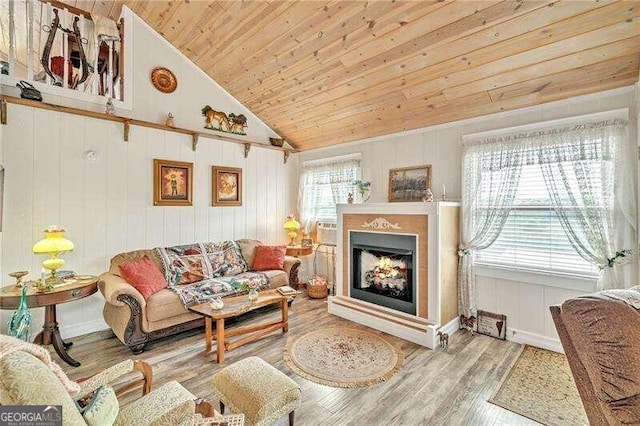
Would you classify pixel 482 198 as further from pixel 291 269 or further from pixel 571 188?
pixel 291 269

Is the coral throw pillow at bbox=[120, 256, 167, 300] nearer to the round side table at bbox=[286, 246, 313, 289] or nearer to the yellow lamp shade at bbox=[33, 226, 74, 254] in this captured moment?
the yellow lamp shade at bbox=[33, 226, 74, 254]

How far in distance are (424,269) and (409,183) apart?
50.3 inches

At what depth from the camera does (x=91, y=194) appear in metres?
3.38

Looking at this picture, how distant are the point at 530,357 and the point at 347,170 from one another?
129 inches

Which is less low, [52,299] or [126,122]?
[126,122]

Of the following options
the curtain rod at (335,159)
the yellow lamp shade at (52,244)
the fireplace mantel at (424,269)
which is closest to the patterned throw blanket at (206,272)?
the yellow lamp shade at (52,244)

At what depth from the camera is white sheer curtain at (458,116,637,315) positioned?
98.0 inches

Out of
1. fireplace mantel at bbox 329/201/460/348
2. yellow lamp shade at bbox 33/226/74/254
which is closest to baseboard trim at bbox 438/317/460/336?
fireplace mantel at bbox 329/201/460/348

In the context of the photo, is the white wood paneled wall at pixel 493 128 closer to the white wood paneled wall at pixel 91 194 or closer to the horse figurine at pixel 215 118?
the horse figurine at pixel 215 118

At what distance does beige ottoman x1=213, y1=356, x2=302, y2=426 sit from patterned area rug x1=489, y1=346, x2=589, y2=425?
1.57 meters

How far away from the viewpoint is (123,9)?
3.68m

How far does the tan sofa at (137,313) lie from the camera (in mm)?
2783

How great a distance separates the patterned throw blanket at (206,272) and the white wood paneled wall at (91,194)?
1.09 feet

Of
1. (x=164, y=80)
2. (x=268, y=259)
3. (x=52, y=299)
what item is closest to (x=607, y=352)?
(x=268, y=259)
